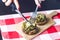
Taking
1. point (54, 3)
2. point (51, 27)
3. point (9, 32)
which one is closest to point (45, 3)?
point (54, 3)

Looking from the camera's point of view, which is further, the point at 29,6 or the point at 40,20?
the point at 29,6

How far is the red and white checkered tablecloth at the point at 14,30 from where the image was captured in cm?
87

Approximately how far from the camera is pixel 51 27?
94 cm

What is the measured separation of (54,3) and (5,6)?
284 mm

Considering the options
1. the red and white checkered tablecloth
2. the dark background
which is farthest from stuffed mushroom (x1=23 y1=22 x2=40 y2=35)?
the dark background

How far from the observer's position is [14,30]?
913 mm

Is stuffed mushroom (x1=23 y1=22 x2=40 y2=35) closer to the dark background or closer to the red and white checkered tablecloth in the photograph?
the red and white checkered tablecloth

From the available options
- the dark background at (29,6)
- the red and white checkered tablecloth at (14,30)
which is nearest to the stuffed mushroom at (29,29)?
the red and white checkered tablecloth at (14,30)

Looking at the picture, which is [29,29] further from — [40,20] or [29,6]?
[29,6]

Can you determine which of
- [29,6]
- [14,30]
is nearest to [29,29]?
[14,30]

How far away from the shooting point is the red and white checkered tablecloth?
87 centimetres

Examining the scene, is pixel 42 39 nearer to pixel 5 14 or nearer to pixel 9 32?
pixel 9 32

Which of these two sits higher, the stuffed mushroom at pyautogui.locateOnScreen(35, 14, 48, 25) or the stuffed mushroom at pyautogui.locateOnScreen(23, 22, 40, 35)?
the stuffed mushroom at pyautogui.locateOnScreen(35, 14, 48, 25)

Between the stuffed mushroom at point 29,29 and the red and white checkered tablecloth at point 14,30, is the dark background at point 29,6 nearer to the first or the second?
the red and white checkered tablecloth at point 14,30
